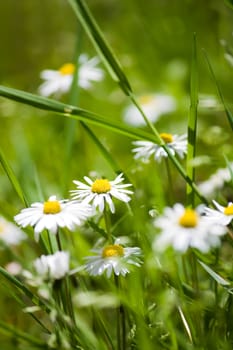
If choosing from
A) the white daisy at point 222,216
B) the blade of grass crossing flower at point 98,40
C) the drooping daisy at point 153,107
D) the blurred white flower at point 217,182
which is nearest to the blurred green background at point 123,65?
the drooping daisy at point 153,107

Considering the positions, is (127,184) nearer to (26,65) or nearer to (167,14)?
(167,14)

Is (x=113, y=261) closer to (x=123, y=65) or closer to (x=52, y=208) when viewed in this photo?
(x=52, y=208)

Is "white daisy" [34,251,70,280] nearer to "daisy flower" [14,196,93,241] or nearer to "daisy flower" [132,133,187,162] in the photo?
"daisy flower" [14,196,93,241]

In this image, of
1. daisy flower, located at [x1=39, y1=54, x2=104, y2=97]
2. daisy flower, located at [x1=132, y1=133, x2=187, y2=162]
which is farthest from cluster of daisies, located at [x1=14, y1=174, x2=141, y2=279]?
daisy flower, located at [x1=39, y1=54, x2=104, y2=97]

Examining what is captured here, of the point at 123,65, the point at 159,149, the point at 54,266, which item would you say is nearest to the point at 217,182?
the point at 159,149

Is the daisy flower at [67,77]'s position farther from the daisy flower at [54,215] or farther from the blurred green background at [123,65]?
the daisy flower at [54,215]

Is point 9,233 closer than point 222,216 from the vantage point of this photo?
No
